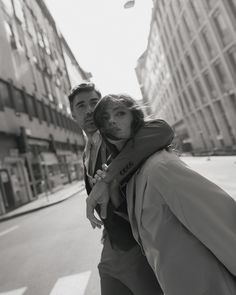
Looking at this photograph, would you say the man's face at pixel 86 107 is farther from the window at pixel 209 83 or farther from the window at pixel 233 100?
the window at pixel 209 83

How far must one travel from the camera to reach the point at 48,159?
27.4 meters

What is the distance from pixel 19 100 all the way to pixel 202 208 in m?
23.1

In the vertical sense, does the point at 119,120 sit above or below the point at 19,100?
below

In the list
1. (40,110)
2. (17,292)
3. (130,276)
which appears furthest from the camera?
(40,110)

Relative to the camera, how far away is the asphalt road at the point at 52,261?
4.52 meters

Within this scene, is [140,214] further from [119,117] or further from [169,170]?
[119,117]

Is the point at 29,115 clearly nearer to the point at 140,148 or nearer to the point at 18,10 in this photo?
the point at 18,10

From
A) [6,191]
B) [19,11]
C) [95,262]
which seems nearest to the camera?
[95,262]

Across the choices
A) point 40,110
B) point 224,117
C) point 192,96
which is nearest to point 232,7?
point 224,117

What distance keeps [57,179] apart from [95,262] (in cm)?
2442

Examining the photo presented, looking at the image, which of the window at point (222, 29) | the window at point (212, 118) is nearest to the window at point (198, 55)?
the window at point (212, 118)

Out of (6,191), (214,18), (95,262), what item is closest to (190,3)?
(214,18)

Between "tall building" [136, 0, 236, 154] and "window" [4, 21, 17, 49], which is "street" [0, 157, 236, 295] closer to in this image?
"tall building" [136, 0, 236, 154]

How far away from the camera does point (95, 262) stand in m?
5.32
